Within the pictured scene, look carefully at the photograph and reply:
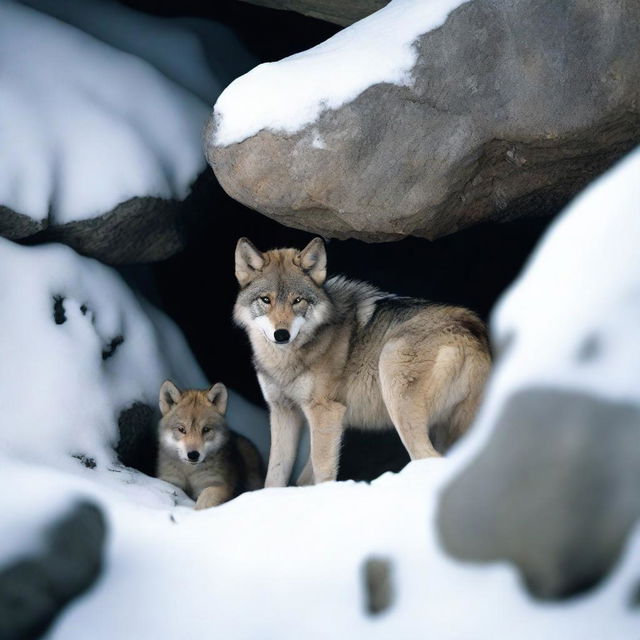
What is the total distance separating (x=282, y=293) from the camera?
6.71m

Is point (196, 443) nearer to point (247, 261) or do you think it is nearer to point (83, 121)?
point (247, 261)

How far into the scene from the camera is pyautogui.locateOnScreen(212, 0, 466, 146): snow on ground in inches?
245

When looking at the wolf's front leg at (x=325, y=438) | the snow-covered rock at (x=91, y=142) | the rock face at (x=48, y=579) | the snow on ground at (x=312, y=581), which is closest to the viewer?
the snow on ground at (x=312, y=581)

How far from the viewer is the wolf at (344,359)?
21.0 feet

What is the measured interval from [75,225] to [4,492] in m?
2.82

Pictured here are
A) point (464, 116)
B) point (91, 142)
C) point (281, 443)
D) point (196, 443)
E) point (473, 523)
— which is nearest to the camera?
point (473, 523)

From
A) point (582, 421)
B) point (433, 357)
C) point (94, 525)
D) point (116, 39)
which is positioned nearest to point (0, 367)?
point (94, 525)

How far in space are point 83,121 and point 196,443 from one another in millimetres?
2509

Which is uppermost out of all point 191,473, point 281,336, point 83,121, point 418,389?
point 83,121

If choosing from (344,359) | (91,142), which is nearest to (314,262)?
(344,359)

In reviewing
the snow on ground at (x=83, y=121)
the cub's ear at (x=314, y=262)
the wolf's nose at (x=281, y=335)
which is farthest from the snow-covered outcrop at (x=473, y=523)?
the snow on ground at (x=83, y=121)

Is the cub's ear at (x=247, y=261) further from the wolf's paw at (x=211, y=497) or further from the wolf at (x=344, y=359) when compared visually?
the wolf's paw at (x=211, y=497)

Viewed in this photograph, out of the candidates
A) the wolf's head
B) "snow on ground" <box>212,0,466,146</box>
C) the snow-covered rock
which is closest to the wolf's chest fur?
the wolf's head

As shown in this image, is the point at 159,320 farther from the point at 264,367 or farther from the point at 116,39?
the point at 116,39
